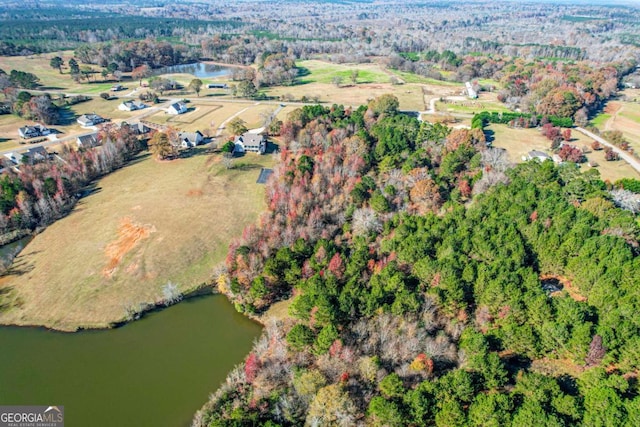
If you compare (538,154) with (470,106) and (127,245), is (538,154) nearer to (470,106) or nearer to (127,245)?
(470,106)

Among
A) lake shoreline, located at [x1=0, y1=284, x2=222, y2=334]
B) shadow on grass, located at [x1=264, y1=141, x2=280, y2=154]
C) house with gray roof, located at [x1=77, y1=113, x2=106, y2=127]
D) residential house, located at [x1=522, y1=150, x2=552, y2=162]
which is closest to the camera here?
lake shoreline, located at [x1=0, y1=284, x2=222, y2=334]

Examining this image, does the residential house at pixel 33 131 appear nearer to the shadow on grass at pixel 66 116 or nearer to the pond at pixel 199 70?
the shadow on grass at pixel 66 116

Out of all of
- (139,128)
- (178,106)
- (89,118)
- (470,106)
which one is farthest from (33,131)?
(470,106)

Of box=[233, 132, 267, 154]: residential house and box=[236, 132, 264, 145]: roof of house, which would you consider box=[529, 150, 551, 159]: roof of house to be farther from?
box=[236, 132, 264, 145]: roof of house

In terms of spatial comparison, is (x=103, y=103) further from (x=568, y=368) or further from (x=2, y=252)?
(x=568, y=368)

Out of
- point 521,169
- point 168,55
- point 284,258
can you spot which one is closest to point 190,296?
point 284,258

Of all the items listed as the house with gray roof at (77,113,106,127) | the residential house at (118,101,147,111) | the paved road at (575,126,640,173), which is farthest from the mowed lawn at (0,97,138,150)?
the paved road at (575,126,640,173)

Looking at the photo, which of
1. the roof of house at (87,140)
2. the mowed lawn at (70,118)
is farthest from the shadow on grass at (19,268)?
the mowed lawn at (70,118)
